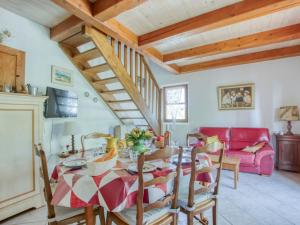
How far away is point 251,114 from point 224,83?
98 centimetres

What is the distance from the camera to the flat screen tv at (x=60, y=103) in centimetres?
288

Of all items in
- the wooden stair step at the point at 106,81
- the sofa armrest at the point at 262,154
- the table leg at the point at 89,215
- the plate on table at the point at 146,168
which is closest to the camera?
the table leg at the point at 89,215

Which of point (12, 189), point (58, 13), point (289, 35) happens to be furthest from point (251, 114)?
point (12, 189)

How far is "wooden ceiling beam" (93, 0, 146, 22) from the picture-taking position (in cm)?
204

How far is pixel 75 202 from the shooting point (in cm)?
126

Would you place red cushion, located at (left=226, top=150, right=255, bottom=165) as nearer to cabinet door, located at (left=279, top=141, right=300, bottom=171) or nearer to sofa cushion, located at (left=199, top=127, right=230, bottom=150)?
sofa cushion, located at (left=199, top=127, right=230, bottom=150)

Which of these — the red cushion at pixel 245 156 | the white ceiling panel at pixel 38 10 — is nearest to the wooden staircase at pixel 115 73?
the white ceiling panel at pixel 38 10

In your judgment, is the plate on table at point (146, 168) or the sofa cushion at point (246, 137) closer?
the plate on table at point (146, 168)

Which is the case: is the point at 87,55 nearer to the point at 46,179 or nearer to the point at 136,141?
the point at 136,141

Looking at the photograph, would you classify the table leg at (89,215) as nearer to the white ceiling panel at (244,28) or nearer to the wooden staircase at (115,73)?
the wooden staircase at (115,73)

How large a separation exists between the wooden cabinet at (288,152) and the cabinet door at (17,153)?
171 inches

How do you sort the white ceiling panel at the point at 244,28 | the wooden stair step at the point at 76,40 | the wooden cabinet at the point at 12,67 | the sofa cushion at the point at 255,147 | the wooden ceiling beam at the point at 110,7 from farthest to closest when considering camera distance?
1. the sofa cushion at the point at 255,147
2. the wooden stair step at the point at 76,40
3. the white ceiling panel at the point at 244,28
4. the wooden cabinet at the point at 12,67
5. the wooden ceiling beam at the point at 110,7

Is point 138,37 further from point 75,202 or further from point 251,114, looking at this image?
point 251,114

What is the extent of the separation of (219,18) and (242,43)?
1.19 metres
